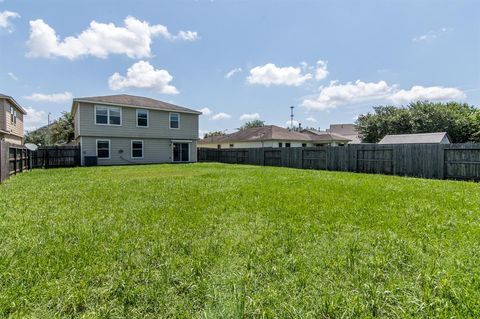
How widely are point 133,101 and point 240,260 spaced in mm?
19912

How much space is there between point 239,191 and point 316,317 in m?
5.00

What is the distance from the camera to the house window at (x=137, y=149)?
19.8 metres

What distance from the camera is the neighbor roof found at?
17922 mm

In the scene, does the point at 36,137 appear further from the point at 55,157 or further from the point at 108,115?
the point at 108,115

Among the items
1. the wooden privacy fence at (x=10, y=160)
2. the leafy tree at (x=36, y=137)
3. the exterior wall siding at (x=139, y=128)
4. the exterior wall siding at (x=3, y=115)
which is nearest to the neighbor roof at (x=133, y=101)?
the exterior wall siding at (x=139, y=128)

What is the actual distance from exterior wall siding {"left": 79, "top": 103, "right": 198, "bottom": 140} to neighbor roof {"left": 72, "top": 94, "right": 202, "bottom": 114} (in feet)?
1.27

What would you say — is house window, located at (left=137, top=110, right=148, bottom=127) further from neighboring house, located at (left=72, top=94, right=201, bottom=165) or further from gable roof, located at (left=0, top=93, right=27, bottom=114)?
gable roof, located at (left=0, top=93, right=27, bottom=114)

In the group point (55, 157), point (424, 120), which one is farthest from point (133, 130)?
point (424, 120)

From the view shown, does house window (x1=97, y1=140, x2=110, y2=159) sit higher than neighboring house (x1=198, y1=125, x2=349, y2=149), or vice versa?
neighboring house (x1=198, y1=125, x2=349, y2=149)

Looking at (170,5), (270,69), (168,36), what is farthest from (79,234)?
(270,69)

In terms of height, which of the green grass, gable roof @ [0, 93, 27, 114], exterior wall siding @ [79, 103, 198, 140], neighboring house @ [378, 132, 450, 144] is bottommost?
the green grass

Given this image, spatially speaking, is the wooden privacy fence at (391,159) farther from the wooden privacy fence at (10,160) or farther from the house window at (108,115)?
the wooden privacy fence at (10,160)

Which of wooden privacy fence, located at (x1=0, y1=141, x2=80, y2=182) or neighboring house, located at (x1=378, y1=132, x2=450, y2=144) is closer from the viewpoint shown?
wooden privacy fence, located at (x1=0, y1=141, x2=80, y2=182)

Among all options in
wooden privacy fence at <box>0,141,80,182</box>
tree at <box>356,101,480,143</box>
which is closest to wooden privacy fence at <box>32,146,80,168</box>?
wooden privacy fence at <box>0,141,80,182</box>
